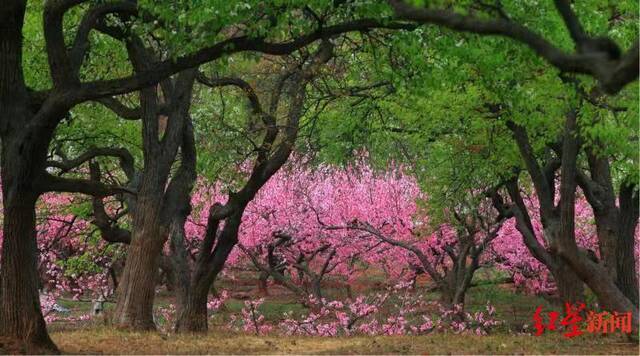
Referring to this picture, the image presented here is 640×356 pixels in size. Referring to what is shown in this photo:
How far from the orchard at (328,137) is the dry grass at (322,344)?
0.10 metres

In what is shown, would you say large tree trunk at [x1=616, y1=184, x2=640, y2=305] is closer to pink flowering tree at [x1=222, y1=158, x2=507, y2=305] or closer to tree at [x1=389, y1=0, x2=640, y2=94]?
pink flowering tree at [x1=222, y1=158, x2=507, y2=305]

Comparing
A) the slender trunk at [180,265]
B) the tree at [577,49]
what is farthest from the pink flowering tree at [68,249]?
the tree at [577,49]

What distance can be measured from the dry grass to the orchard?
10 centimetres

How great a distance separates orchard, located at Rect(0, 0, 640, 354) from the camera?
468 inches

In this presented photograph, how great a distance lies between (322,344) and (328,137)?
8.62m

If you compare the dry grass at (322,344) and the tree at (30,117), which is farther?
the dry grass at (322,344)

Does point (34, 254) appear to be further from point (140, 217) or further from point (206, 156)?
point (206, 156)

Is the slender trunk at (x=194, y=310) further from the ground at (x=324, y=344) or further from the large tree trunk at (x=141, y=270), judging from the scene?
the large tree trunk at (x=141, y=270)

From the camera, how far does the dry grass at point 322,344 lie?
1421 cm

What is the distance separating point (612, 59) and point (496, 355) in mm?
8011

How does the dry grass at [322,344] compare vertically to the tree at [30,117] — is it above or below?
below

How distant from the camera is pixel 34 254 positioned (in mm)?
13375

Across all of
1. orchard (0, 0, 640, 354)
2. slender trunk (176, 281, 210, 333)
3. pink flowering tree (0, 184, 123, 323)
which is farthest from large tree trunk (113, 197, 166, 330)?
pink flowering tree (0, 184, 123, 323)

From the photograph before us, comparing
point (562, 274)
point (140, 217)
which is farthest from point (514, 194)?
point (140, 217)
